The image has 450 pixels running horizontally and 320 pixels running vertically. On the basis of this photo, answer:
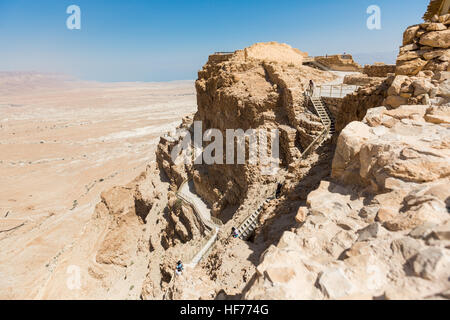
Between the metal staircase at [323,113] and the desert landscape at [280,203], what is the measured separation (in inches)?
2.4

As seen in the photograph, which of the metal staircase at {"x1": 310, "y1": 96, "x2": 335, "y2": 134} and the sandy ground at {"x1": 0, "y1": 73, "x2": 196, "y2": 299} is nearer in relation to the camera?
the metal staircase at {"x1": 310, "y1": 96, "x2": 335, "y2": 134}

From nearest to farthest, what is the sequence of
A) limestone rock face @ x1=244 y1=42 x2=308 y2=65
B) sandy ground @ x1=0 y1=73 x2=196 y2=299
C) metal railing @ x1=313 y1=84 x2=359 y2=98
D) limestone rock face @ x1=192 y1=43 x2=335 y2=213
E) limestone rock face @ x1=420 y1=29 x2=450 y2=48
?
→ limestone rock face @ x1=420 y1=29 x2=450 y2=48, metal railing @ x1=313 y1=84 x2=359 y2=98, limestone rock face @ x1=192 y1=43 x2=335 y2=213, limestone rock face @ x1=244 y1=42 x2=308 y2=65, sandy ground @ x1=0 y1=73 x2=196 y2=299

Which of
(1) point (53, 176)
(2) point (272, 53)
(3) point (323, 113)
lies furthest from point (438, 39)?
(1) point (53, 176)

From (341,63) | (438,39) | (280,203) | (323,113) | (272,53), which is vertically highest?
(272,53)

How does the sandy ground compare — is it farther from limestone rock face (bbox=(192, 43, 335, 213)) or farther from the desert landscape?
limestone rock face (bbox=(192, 43, 335, 213))

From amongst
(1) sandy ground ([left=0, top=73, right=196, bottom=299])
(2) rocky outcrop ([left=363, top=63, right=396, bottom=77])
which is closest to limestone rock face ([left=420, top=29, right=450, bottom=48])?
(2) rocky outcrop ([left=363, top=63, right=396, bottom=77])

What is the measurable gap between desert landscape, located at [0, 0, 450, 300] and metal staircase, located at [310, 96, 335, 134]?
60mm

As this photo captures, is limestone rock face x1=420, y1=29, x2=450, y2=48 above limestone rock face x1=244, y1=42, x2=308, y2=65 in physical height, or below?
below

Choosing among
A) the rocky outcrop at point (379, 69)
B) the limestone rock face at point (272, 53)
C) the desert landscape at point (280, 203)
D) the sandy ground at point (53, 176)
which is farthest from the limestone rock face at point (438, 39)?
the sandy ground at point (53, 176)

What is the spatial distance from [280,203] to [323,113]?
4720 mm

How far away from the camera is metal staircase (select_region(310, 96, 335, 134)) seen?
384 inches

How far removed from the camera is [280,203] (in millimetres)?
7891

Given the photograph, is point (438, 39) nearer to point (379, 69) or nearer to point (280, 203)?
point (280, 203)

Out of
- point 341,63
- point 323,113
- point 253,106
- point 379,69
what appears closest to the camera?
point 323,113
